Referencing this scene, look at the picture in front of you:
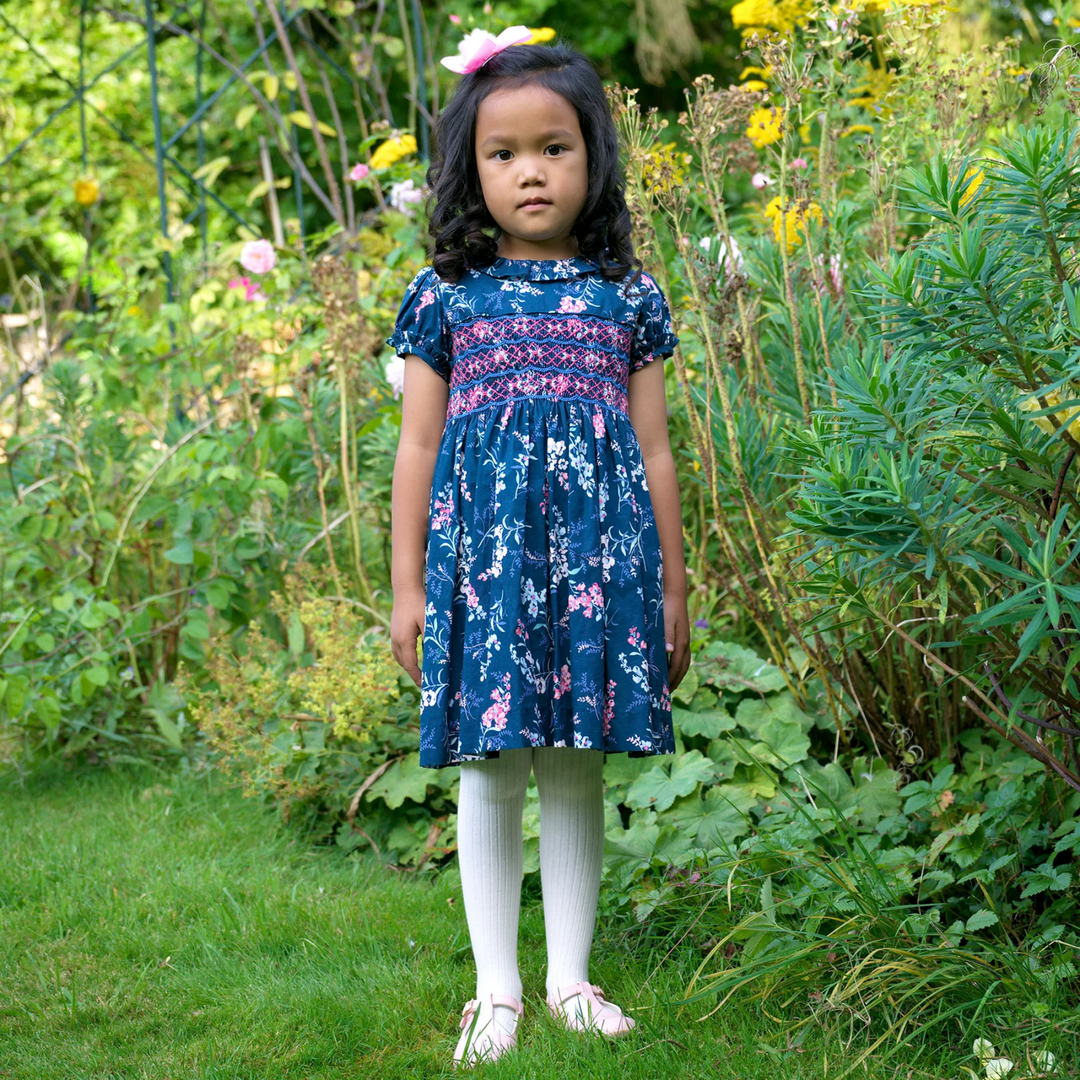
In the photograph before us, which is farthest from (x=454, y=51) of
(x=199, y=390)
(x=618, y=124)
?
(x=618, y=124)

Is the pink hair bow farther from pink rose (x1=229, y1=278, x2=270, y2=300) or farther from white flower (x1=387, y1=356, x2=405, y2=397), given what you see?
pink rose (x1=229, y1=278, x2=270, y2=300)

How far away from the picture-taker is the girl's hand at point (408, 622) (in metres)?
1.86

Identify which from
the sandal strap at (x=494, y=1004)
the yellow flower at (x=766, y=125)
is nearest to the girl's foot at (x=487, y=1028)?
the sandal strap at (x=494, y=1004)

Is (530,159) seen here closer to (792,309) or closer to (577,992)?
(792,309)

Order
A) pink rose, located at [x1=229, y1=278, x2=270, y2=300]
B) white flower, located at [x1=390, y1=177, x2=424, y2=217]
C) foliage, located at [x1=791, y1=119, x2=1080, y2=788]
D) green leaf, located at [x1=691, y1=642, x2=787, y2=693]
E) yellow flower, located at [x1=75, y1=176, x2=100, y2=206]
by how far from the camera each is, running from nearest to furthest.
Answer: foliage, located at [x1=791, y1=119, x2=1080, y2=788] < green leaf, located at [x1=691, y1=642, x2=787, y2=693] < white flower, located at [x1=390, y1=177, x2=424, y2=217] < pink rose, located at [x1=229, y1=278, x2=270, y2=300] < yellow flower, located at [x1=75, y1=176, x2=100, y2=206]

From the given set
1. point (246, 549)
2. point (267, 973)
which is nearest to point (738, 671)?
point (267, 973)

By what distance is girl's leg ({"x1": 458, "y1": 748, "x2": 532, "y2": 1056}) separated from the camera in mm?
1843

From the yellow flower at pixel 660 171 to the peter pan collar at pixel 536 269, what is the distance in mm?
375

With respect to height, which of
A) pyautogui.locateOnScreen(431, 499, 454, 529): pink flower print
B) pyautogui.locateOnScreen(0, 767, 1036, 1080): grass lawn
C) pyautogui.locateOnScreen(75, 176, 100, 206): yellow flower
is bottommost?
pyautogui.locateOnScreen(0, 767, 1036, 1080): grass lawn

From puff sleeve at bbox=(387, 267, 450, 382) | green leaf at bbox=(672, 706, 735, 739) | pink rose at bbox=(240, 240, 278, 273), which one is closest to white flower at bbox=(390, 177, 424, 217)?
pink rose at bbox=(240, 240, 278, 273)

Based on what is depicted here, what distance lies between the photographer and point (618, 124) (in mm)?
2213

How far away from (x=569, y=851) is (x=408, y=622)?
0.44 metres

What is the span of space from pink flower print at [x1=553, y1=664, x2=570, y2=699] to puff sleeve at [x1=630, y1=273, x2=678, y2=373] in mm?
513

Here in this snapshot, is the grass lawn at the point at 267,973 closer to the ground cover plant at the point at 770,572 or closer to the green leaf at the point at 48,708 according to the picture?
the ground cover plant at the point at 770,572
